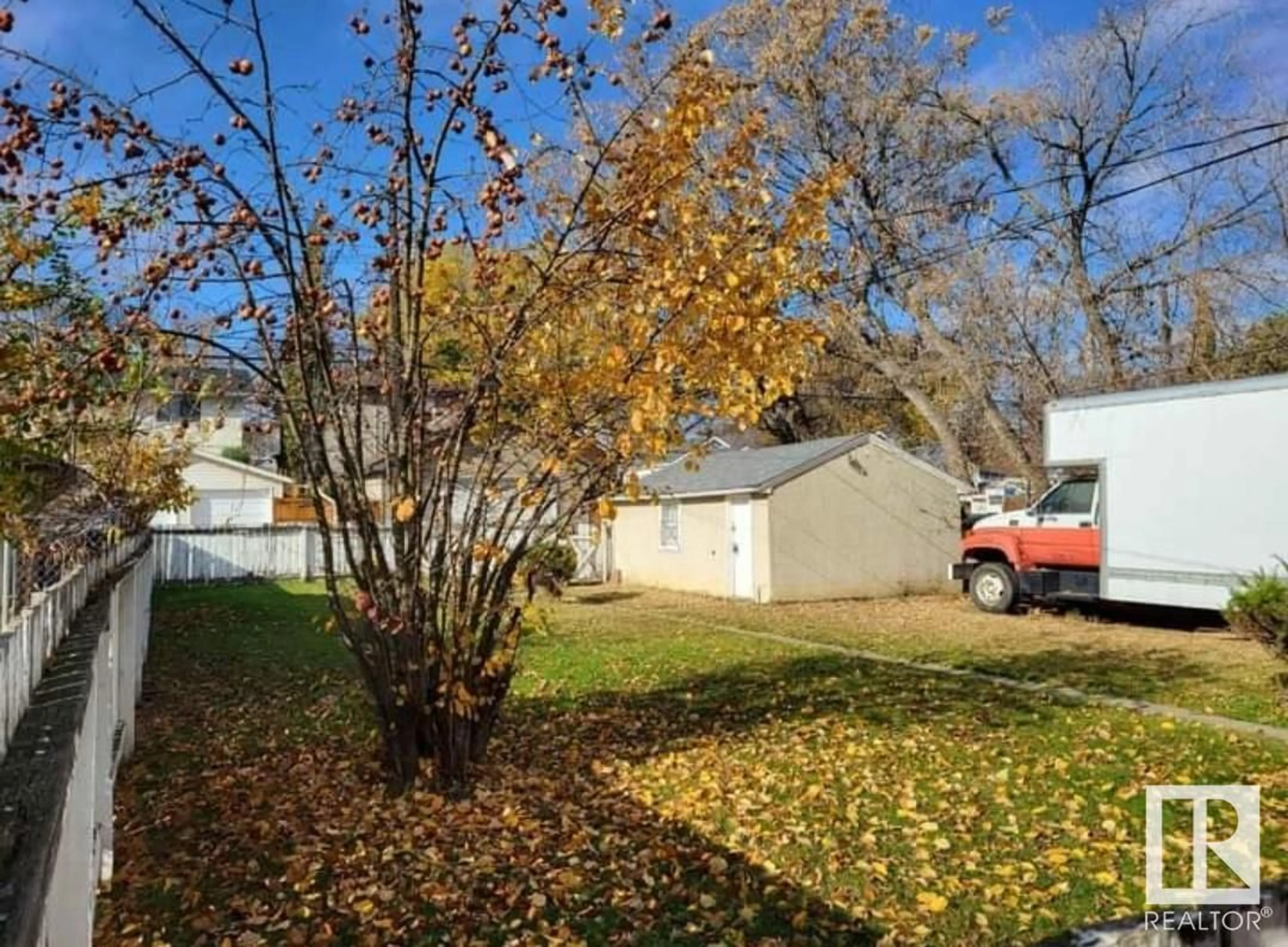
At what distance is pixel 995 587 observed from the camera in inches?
641

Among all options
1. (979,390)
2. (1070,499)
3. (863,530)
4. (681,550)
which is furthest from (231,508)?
(1070,499)

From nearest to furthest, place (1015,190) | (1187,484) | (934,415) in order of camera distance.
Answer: (1187,484) → (1015,190) → (934,415)

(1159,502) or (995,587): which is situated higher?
(1159,502)

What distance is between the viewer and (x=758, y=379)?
5.25 metres

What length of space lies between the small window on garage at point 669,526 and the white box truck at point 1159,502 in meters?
7.30

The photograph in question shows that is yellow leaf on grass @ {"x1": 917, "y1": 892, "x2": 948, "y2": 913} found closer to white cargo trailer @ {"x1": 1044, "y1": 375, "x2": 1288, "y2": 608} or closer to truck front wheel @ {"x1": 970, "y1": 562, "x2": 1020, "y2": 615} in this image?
white cargo trailer @ {"x1": 1044, "y1": 375, "x2": 1288, "y2": 608}

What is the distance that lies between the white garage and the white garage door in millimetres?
10

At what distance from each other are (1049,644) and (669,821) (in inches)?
348

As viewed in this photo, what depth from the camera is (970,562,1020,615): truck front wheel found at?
15969mm

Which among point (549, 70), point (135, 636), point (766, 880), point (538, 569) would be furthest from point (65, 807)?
point (135, 636)

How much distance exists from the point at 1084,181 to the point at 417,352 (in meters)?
22.6

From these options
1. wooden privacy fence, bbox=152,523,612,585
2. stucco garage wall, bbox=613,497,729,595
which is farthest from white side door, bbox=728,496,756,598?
wooden privacy fence, bbox=152,523,612,585

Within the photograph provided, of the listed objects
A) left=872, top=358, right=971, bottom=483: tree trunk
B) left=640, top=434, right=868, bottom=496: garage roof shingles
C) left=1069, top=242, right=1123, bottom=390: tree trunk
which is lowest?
left=640, top=434, right=868, bottom=496: garage roof shingles

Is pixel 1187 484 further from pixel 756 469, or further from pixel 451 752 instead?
pixel 451 752
